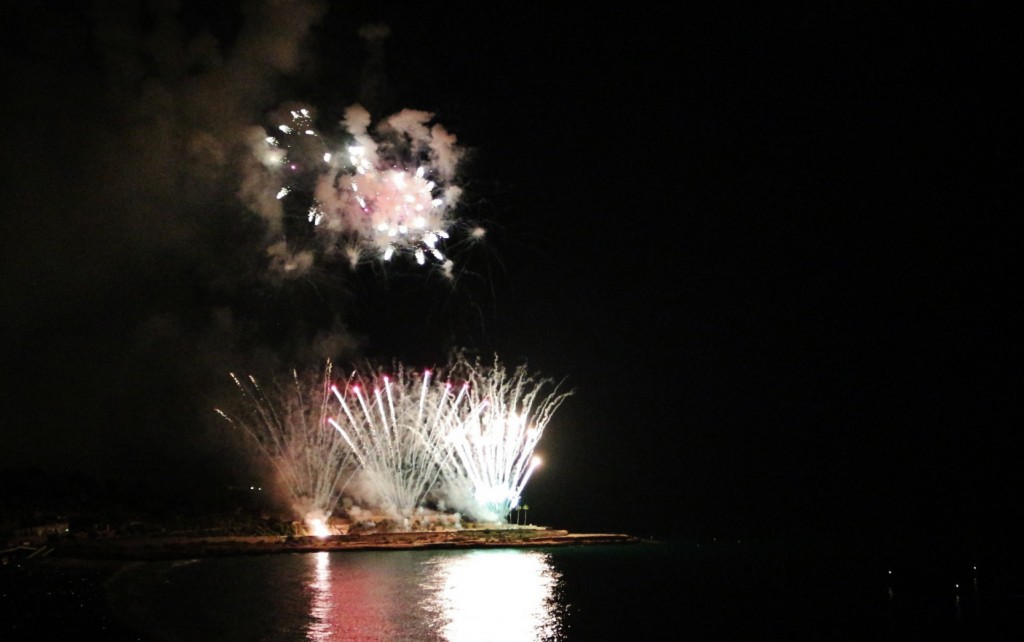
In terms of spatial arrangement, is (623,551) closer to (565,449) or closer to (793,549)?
(793,549)

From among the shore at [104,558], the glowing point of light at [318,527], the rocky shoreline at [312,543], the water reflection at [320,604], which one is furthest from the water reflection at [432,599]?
the glowing point of light at [318,527]

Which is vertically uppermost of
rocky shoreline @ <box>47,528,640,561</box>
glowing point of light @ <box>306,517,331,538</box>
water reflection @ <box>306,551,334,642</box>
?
glowing point of light @ <box>306,517,331,538</box>

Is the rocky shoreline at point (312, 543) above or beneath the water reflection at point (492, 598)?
above

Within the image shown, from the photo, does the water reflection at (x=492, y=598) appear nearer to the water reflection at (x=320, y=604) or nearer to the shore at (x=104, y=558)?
the water reflection at (x=320, y=604)

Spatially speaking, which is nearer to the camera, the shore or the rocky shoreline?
the shore

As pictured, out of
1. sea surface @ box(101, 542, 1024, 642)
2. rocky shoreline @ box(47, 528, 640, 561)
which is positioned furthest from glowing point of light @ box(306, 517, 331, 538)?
sea surface @ box(101, 542, 1024, 642)

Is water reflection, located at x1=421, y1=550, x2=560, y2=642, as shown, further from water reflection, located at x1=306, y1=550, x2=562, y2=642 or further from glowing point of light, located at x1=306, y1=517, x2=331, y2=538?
glowing point of light, located at x1=306, y1=517, x2=331, y2=538
